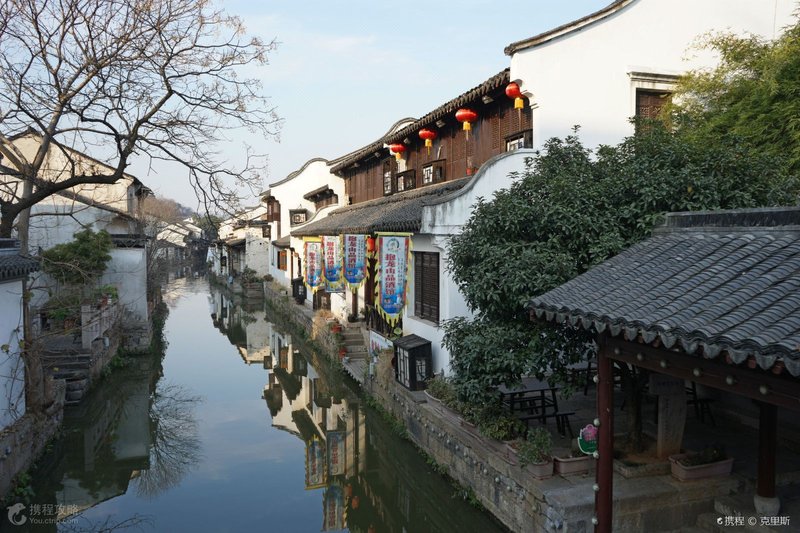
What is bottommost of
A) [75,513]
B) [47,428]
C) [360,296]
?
[75,513]

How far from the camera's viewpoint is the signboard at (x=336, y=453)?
11200mm

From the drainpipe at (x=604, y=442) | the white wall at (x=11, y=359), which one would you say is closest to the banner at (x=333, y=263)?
the white wall at (x=11, y=359)

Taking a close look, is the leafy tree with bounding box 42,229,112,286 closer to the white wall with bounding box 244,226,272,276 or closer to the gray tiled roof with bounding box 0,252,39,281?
the gray tiled roof with bounding box 0,252,39,281

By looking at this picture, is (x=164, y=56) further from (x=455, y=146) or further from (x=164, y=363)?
(x=164, y=363)

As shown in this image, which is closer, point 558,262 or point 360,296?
point 558,262

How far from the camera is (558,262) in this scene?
7406 millimetres

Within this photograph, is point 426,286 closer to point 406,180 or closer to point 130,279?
point 406,180

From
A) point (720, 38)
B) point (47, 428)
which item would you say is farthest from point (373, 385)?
point (720, 38)

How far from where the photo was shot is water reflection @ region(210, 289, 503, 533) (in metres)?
9.05

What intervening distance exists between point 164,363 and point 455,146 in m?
12.6

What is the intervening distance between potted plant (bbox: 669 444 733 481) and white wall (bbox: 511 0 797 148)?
6.59 m

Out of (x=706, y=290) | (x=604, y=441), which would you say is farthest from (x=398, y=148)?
(x=706, y=290)

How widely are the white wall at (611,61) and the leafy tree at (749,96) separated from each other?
0.54 meters

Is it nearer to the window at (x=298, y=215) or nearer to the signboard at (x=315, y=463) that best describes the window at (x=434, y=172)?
the signboard at (x=315, y=463)
